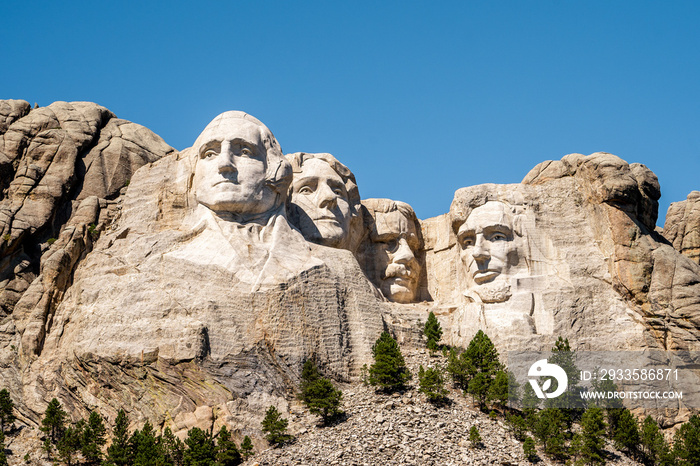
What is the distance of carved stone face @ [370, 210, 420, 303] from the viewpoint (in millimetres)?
38531

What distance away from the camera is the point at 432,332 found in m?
34.9

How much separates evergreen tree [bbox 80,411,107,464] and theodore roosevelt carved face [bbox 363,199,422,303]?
10.6 meters

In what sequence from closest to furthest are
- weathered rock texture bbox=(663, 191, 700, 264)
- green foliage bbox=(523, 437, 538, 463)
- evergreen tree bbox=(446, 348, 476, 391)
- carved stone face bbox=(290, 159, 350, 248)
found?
green foliage bbox=(523, 437, 538, 463), evergreen tree bbox=(446, 348, 476, 391), carved stone face bbox=(290, 159, 350, 248), weathered rock texture bbox=(663, 191, 700, 264)

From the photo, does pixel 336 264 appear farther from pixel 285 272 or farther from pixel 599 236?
pixel 599 236

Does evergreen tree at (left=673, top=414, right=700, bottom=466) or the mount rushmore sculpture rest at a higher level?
the mount rushmore sculpture

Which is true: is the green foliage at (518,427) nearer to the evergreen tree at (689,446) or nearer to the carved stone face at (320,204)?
the evergreen tree at (689,446)

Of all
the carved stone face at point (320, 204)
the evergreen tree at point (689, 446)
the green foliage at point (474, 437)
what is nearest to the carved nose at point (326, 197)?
the carved stone face at point (320, 204)

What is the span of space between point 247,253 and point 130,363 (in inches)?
167

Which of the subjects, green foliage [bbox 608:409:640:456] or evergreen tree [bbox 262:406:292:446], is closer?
evergreen tree [bbox 262:406:292:446]

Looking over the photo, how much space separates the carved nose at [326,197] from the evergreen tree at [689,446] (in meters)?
11.2

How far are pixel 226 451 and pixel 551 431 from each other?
7.40 metres

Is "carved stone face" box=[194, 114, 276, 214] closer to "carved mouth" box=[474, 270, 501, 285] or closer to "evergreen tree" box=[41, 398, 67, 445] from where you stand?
"carved mouth" box=[474, 270, 501, 285]

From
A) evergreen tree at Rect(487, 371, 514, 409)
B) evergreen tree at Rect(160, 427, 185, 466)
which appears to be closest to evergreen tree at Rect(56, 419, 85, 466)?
evergreen tree at Rect(160, 427, 185, 466)

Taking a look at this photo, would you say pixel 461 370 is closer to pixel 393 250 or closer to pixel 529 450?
pixel 529 450
